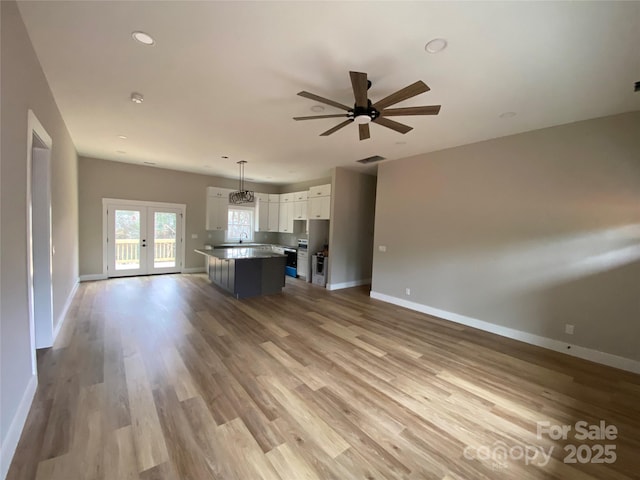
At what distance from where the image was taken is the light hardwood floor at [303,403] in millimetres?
1690

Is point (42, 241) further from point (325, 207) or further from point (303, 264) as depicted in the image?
point (303, 264)

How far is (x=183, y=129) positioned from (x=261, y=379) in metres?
3.76

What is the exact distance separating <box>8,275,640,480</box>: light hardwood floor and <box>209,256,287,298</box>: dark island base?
1.31 meters

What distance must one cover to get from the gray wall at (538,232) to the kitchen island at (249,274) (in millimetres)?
2860

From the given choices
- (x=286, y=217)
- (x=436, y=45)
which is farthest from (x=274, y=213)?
(x=436, y=45)

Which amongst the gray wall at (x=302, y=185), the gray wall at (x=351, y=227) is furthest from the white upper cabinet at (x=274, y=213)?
the gray wall at (x=351, y=227)

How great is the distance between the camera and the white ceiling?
1.74 m

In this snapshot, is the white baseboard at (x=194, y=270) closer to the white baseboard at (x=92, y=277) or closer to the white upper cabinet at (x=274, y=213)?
the white baseboard at (x=92, y=277)

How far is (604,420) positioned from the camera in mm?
2230

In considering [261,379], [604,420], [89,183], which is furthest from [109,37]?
[89,183]

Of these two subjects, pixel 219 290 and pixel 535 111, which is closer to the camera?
pixel 535 111

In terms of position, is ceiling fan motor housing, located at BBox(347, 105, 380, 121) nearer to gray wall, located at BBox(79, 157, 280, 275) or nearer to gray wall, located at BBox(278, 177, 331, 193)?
gray wall, located at BBox(278, 177, 331, 193)

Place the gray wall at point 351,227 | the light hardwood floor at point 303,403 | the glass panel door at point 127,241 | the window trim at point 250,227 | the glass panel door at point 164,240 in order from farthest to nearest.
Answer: the window trim at point 250,227 → the glass panel door at point 164,240 → the glass panel door at point 127,241 → the gray wall at point 351,227 → the light hardwood floor at point 303,403

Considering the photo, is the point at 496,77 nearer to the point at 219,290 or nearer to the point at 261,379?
the point at 261,379
